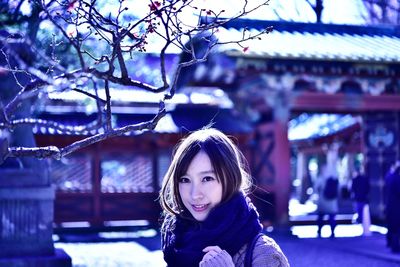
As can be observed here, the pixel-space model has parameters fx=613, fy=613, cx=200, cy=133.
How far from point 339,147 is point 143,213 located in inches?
421

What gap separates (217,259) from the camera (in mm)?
2045

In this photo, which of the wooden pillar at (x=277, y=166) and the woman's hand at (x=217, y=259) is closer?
the woman's hand at (x=217, y=259)

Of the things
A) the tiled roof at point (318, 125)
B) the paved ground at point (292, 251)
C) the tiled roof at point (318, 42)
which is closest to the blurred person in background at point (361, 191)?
the paved ground at point (292, 251)

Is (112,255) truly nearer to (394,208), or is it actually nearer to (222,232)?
(394,208)

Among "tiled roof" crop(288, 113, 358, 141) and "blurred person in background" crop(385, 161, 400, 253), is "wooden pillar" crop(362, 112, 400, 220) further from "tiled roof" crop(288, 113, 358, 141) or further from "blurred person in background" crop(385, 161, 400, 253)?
"tiled roof" crop(288, 113, 358, 141)

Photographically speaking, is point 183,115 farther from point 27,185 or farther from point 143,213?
point 27,185

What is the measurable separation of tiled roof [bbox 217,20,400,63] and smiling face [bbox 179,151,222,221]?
322 inches

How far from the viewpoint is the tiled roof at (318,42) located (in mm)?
10836

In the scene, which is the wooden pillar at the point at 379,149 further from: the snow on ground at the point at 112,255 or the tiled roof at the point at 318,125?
the snow on ground at the point at 112,255

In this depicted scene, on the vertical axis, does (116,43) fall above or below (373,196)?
above

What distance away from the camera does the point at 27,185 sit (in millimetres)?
7340

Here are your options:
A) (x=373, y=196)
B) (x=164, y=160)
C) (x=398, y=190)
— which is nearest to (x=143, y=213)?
(x=164, y=160)

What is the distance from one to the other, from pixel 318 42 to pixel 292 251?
14.3 ft

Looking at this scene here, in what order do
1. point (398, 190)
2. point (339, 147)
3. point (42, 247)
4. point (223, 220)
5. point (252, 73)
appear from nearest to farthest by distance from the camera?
point (223, 220) < point (42, 247) < point (398, 190) < point (252, 73) < point (339, 147)
